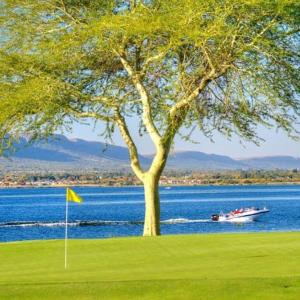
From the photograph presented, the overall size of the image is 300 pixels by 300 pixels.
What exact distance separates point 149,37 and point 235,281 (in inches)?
542

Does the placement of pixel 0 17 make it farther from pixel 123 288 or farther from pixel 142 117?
pixel 123 288

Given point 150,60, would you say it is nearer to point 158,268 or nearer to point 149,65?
point 149,65

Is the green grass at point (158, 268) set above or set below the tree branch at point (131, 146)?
below

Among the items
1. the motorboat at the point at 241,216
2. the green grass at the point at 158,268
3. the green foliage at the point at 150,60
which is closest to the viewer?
the green grass at the point at 158,268

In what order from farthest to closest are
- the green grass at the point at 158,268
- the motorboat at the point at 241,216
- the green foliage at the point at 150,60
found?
1. the motorboat at the point at 241,216
2. the green foliage at the point at 150,60
3. the green grass at the point at 158,268

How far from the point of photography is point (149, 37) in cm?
2705

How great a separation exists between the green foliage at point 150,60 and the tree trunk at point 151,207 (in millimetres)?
2136

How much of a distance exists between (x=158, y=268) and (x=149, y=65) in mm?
12479

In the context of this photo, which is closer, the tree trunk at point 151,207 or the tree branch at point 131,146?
the tree trunk at point 151,207

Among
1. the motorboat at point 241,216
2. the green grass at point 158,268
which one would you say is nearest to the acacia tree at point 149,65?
the green grass at point 158,268

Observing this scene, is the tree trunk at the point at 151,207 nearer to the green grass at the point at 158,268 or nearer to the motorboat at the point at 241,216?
the green grass at the point at 158,268

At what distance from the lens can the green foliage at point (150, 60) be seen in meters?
25.3

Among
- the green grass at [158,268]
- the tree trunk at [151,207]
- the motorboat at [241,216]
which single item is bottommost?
the motorboat at [241,216]

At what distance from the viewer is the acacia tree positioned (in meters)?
25.4
